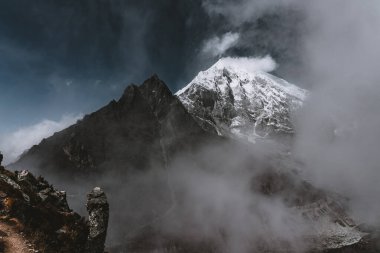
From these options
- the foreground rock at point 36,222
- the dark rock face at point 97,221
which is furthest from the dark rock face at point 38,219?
the dark rock face at point 97,221

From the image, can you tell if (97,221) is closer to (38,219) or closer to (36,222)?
(38,219)

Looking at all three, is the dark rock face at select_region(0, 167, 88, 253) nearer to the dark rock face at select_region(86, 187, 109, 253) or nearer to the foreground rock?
the foreground rock

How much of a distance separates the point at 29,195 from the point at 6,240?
881cm

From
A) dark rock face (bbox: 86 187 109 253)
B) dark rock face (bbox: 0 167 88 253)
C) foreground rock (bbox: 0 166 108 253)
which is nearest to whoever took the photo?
foreground rock (bbox: 0 166 108 253)

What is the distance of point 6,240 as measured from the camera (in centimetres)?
2822

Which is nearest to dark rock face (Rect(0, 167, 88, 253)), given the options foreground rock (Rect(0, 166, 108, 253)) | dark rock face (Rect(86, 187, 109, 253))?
foreground rock (Rect(0, 166, 108, 253))

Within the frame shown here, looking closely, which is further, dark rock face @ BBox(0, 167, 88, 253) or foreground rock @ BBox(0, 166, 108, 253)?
dark rock face @ BBox(0, 167, 88, 253)

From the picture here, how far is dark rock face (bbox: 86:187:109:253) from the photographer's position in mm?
36656

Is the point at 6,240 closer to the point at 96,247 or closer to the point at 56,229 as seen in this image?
the point at 56,229

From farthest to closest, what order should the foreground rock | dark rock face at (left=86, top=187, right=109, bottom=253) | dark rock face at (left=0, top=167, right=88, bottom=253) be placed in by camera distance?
dark rock face at (left=86, top=187, right=109, bottom=253) → dark rock face at (left=0, top=167, right=88, bottom=253) → the foreground rock

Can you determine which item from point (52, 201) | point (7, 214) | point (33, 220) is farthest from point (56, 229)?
point (52, 201)

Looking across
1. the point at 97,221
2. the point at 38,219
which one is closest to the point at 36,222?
the point at 38,219

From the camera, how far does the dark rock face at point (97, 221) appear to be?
36.7m

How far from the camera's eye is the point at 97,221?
3775cm
